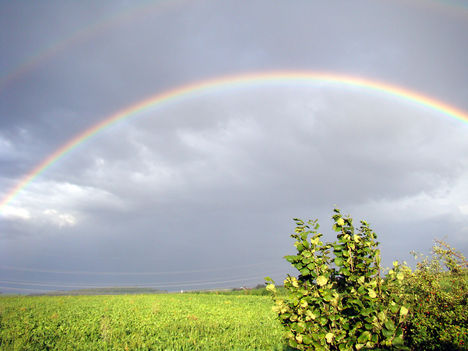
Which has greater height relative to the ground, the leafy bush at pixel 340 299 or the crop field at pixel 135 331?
the leafy bush at pixel 340 299

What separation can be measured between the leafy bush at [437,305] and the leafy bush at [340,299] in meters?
0.85

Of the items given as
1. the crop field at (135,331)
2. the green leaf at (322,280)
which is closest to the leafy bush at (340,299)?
the green leaf at (322,280)

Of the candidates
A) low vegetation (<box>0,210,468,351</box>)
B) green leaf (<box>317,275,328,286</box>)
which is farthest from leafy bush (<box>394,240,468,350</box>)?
green leaf (<box>317,275,328,286</box>)

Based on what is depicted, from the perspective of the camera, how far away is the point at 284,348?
6.64 m

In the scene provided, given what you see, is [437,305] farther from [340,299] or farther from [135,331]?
[135,331]

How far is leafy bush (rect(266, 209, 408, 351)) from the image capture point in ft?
12.5

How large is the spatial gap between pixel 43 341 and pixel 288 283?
728 cm

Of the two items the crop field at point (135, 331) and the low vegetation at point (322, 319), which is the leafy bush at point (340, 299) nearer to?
the low vegetation at point (322, 319)

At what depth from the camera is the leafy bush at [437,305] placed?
5108 millimetres

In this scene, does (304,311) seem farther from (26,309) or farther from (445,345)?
(26,309)

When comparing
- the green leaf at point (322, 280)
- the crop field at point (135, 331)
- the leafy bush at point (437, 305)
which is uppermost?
the green leaf at point (322, 280)

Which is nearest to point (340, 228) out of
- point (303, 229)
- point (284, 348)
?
point (303, 229)

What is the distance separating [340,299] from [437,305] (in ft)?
16.9

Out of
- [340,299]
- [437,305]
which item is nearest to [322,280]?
[340,299]
